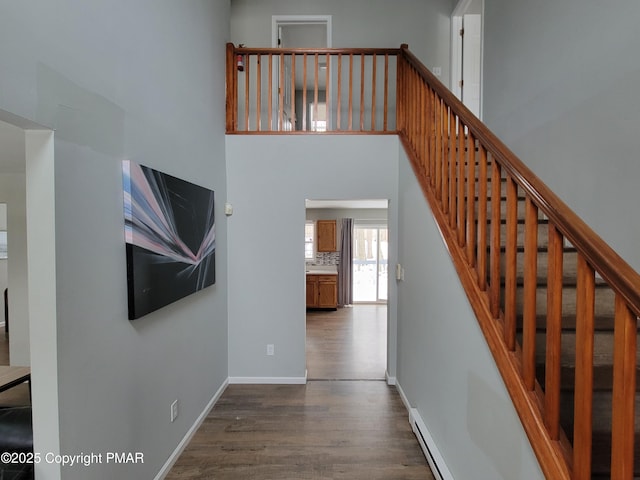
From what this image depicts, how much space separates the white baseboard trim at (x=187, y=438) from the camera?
1.95 m

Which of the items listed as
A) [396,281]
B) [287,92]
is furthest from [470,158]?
[287,92]

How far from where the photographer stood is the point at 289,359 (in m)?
3.20

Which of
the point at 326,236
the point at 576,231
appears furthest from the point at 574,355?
the point at 326,236

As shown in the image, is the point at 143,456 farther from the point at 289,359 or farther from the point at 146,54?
the point at 146,54

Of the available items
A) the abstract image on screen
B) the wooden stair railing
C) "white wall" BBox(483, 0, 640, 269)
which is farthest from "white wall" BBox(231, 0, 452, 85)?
the abstract image on screen

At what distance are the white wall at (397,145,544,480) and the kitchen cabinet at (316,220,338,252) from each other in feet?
14.4

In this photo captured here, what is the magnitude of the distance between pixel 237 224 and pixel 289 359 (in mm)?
1496

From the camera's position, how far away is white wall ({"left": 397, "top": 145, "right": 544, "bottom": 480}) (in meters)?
1.29

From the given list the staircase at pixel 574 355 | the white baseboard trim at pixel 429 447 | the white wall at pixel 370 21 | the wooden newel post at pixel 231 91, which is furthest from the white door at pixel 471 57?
the white baseboard trim at pixel 429 447

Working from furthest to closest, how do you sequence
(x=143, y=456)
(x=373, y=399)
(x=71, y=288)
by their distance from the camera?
1. (x=373, y=399)
2. (x=143, y=456)
3. (x=71, y=288)

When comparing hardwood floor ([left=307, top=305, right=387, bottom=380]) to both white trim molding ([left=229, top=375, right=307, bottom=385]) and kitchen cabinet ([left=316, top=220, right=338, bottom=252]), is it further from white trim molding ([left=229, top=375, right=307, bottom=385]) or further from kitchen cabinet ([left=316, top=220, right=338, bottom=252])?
kitchen cabinet ([left=316, top=220, right=338, bottom=252])

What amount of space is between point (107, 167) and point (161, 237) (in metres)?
0.51

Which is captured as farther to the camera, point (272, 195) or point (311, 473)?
point (272, 195)

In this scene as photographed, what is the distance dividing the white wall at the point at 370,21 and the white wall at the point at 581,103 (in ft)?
3.43
